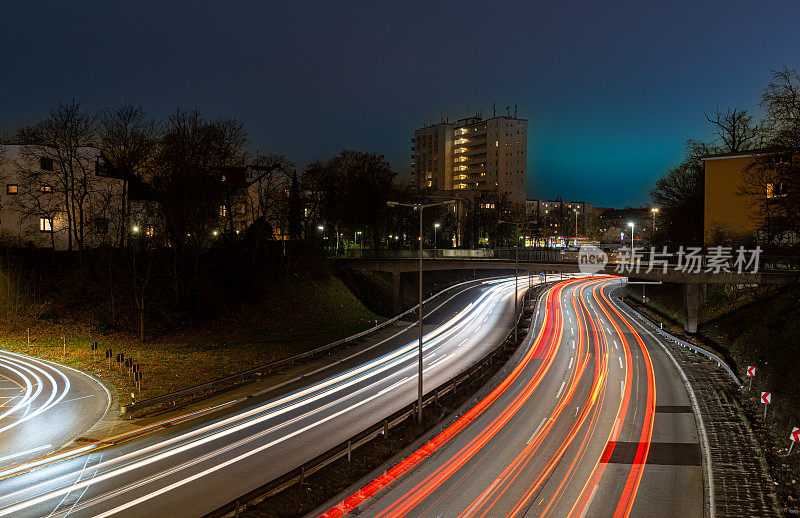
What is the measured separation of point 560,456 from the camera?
18578 mm

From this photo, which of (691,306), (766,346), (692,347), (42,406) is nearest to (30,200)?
(42,406)

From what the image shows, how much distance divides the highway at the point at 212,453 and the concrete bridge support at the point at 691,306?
26.8 m

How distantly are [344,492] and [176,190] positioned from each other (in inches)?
1329

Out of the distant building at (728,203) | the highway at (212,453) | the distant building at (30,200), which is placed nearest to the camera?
the highway at (212,453)

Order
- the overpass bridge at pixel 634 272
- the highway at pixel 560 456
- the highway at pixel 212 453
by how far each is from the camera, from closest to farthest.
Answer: the highway at pixel 212 453 → the highway at pixel 560 456 → the overpass bridge at pixel 634 272

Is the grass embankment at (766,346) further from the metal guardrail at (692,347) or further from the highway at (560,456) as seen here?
the highway at (560,456)

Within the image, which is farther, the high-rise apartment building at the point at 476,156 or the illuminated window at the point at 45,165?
the high-rise apartment building at the point at 476,156

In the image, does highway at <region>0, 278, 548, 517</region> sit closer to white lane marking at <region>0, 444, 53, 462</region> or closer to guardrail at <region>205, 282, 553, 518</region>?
white lane marking at <region>0, 444, 53, 462</region>

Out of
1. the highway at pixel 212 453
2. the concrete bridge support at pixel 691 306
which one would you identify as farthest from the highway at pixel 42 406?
the concrete bridge support at pixel 691 306

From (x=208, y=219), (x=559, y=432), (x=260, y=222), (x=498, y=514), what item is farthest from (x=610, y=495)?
(x=260, y=222)

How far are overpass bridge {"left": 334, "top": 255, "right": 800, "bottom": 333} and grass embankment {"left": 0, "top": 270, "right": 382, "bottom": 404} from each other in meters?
10.1

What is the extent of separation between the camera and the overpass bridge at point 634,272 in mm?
41838

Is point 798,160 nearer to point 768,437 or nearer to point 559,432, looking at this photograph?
point 768,437

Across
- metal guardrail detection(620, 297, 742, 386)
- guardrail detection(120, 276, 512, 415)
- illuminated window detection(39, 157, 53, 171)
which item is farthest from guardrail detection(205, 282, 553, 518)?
illuminated window detection(39, 157, 53, 171)
